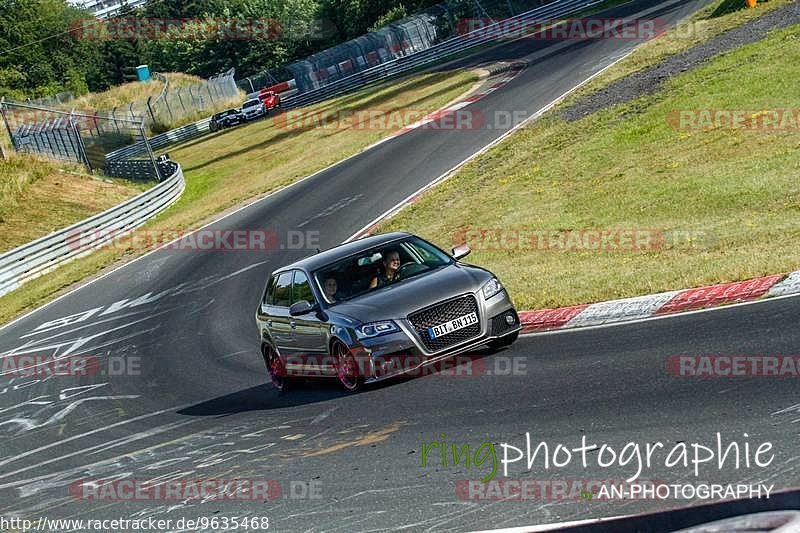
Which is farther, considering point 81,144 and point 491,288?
point 81,144

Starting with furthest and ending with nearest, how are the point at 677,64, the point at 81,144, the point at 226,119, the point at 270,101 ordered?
the point at 270,101
the point at 226,119
the point at 81,144
the point at 677,64

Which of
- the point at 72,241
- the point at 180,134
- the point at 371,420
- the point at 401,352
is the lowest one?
the point at 371,420

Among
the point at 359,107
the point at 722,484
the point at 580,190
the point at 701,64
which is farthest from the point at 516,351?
the point at 359,107

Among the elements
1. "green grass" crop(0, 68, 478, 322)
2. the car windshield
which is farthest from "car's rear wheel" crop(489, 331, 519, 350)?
"green grass" crop(0, 68, 478, 322)

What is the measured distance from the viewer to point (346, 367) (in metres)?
11.7

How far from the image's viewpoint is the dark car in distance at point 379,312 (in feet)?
36.8

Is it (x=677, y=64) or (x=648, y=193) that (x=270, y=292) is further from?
(x=677, y=64)

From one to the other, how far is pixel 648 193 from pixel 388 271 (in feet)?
29.5

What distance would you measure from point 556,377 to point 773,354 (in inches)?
81.3

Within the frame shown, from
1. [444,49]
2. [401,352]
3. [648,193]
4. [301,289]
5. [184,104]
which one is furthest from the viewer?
[184,104]

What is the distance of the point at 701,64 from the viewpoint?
27984mm

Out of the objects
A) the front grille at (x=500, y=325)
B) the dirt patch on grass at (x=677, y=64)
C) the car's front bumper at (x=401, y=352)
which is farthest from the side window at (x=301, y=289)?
the dirt patch on grass at (x=677, y=64)

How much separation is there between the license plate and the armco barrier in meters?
23.0

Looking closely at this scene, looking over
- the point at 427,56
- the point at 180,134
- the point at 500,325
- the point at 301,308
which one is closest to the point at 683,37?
the point at 500,325
